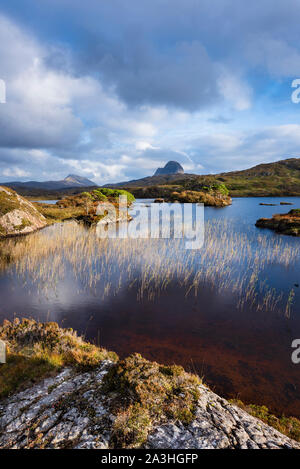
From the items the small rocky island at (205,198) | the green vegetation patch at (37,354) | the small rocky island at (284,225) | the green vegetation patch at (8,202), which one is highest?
the small rocky island at (205,198)

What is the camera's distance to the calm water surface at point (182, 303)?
6.72m

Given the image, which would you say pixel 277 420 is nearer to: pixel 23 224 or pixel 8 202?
pixel 23 224

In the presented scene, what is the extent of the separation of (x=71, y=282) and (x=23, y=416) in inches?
364

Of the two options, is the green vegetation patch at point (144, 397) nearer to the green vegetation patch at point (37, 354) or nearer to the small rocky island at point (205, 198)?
the green vegetation patch at point (37, 354)

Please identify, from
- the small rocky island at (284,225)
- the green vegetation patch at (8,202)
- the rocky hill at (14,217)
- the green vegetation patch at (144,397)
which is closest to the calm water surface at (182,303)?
the green vegetation patch at (144,397)

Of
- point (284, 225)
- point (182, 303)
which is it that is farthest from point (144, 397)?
point (284, 225)

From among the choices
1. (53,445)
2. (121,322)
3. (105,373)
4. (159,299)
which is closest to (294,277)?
(159,299)

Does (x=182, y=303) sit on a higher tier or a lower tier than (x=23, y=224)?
lower

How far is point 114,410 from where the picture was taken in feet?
13.0

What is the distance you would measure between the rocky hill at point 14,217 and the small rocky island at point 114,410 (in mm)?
21611

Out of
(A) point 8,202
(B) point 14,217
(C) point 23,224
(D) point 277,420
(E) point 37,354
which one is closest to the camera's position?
(D) point 277,420

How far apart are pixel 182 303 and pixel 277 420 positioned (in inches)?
243

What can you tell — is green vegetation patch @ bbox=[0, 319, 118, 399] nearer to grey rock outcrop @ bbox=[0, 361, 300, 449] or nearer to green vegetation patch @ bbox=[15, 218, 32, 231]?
grey rock outcrop @ bbox=[0, 361, 300, 449]
